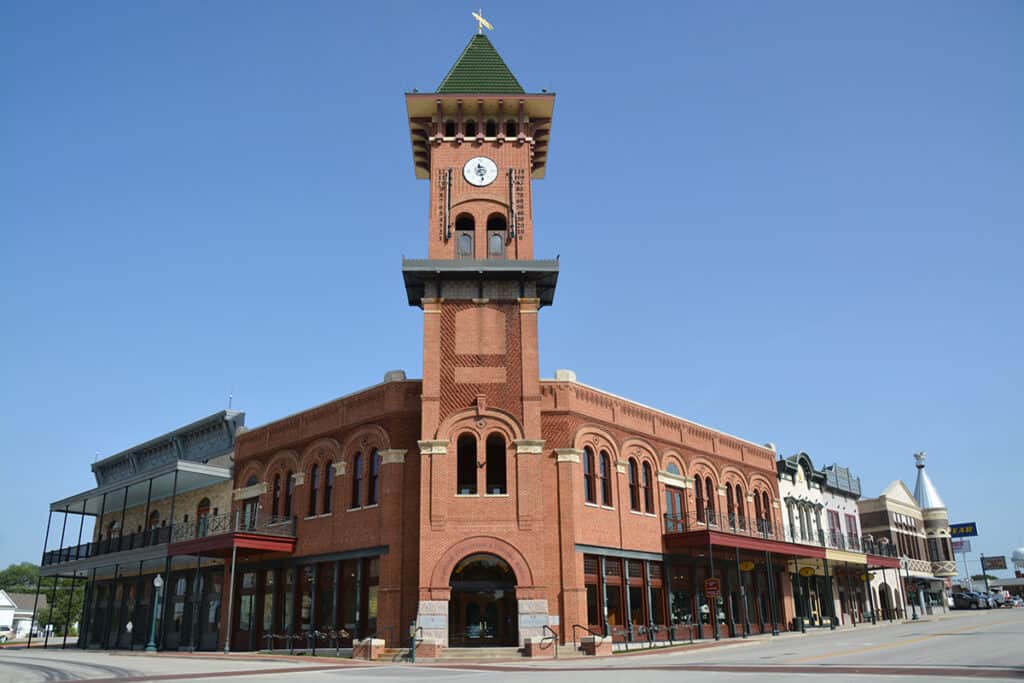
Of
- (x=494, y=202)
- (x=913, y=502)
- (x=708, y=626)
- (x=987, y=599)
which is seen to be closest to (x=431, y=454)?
(x=494, y=202)

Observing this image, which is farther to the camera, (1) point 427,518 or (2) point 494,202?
(2) point 494,202

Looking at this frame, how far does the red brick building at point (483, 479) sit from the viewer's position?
2834 centimetres

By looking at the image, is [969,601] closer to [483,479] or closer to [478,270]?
[483,479]

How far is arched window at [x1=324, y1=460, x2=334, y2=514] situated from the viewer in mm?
A: 33188

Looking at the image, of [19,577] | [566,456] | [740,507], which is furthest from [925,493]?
[19,577]

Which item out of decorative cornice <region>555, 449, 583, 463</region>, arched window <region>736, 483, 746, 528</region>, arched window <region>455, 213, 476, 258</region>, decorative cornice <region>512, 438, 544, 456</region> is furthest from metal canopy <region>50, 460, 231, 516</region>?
arched window <region>736, 483, 746, 528</region>

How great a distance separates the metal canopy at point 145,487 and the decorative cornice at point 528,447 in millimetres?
15871

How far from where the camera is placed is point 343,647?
98.1ft

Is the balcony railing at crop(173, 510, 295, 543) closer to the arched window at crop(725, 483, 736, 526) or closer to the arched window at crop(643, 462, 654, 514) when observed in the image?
the arched window at crop(643, 462, 654, 514)

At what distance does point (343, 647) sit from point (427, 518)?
6198mm

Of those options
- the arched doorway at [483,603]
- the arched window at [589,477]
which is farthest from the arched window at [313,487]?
the arched window at [589,477]

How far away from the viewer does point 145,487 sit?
42281 mm

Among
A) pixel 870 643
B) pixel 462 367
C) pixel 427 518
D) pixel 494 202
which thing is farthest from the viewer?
pixel 494 202

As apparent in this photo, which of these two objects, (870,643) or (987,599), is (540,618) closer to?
(870,643)
